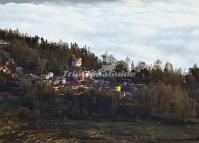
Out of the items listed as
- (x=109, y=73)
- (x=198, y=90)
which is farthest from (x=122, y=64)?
(x=198, y=90)

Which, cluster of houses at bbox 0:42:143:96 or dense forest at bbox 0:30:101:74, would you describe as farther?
dense forest at bbox 0:30:101:74

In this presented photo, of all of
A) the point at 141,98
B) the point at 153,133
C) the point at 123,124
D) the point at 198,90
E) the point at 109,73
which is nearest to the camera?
the point at 153,133

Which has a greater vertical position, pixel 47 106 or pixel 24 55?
pixel 24 55

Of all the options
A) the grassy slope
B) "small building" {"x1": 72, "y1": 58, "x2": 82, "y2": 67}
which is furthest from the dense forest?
the grassy slope

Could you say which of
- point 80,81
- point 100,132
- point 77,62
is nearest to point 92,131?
point 100,132

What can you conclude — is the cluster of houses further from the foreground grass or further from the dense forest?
the foreground grass

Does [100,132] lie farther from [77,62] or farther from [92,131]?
[77,62]

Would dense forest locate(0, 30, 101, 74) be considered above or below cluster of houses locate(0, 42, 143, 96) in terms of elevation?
above

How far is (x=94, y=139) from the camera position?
96.7 ft

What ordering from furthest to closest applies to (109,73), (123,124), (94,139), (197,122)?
1. (109,73)
2. (197,122)
3. (123,124)
4. (94,139)

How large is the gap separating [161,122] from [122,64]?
1201 inches

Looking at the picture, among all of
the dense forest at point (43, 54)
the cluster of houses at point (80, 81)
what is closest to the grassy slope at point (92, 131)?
the cluster of houses at point (80, 81)

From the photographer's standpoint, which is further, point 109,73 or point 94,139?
point 109,73

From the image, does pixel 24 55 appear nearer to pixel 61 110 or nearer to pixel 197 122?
pixel 61 110
